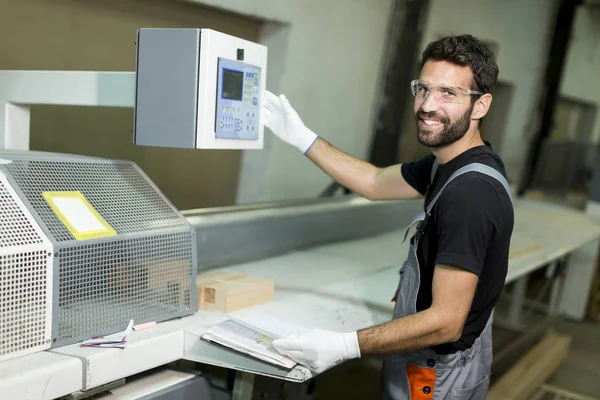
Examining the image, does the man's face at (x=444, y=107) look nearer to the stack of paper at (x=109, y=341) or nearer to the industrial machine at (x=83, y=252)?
the industrial machine at (x=83, y=252)

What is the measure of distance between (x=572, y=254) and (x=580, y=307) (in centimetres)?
46

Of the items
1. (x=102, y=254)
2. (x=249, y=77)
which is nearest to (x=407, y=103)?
(x=249, y=77)

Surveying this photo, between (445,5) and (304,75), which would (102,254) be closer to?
(304,75)

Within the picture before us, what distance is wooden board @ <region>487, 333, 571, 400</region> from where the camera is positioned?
9.27 feet

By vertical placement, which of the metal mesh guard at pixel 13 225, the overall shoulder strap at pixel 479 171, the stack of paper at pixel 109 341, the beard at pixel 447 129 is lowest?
the stack of paper at pixel 109 341

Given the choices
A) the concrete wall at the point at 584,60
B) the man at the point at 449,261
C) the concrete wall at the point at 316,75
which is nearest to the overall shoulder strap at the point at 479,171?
the man at the point at 449,261

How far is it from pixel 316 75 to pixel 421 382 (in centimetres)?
231

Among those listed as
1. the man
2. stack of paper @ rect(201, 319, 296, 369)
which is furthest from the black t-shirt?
stack of paper @ rect(201, 319, 296, 369)

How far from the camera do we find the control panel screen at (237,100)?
1435 millimetres

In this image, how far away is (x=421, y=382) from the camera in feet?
4.90

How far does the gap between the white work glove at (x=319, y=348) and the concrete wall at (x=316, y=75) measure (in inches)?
78.0

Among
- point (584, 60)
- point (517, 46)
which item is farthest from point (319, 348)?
point (584, 60)

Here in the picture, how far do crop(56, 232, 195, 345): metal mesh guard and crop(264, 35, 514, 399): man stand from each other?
329 mm

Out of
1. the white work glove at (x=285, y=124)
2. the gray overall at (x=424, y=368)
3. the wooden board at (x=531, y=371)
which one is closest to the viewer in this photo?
the gray overall at (x=424, y=368)
